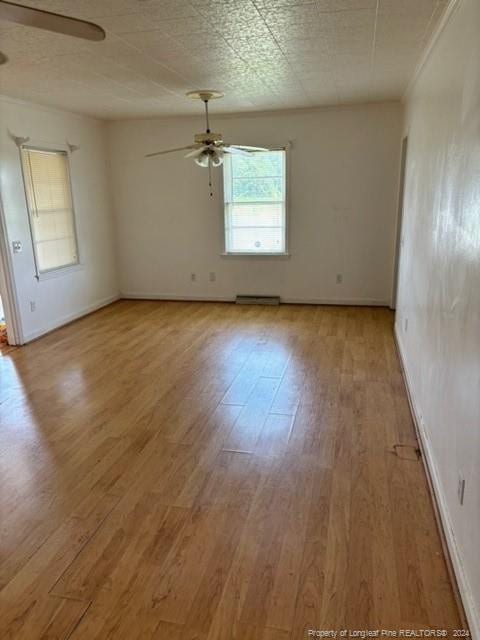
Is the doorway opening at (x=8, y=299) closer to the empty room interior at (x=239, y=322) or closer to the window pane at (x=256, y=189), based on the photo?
the empty room interior at (x=239, y=322)

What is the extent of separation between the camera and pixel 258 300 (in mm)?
6547

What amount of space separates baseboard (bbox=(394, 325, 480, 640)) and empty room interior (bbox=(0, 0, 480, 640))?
1 cm

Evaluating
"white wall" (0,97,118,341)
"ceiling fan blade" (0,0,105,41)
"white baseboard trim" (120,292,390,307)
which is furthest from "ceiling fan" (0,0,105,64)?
"white baseboard trim" (120,292,390,307)

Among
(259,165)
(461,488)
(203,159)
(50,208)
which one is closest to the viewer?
(461,488)

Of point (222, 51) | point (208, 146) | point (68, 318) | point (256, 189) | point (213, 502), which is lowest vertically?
point (213, 502)

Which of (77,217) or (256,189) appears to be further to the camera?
(256,189)

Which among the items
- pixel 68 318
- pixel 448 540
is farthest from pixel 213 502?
pixel 68 318

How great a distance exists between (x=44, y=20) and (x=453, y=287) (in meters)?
2.16

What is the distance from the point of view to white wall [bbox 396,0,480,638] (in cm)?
174

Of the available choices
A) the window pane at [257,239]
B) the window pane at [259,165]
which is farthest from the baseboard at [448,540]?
the window pane at [259,165]

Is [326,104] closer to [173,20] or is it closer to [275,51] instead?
[275,51]

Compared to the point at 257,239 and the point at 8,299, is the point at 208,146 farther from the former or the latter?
the point at 8,299

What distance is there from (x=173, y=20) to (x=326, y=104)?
11.3 feet

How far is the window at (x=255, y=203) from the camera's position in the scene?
615 centimetres
